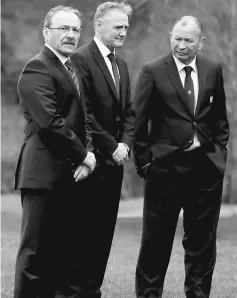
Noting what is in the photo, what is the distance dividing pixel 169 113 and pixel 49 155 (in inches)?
50.2

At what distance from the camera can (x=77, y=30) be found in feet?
19.3

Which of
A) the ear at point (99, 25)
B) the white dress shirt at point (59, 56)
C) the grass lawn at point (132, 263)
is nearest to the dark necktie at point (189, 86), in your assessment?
the ear at point (99, 25)

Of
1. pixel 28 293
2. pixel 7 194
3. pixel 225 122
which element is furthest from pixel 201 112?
pixel 7 194

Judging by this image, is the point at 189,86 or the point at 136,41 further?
the point at 136,41

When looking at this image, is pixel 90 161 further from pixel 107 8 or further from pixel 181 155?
pixel 107 8

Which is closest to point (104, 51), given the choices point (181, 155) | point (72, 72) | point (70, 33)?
point (72, 72)

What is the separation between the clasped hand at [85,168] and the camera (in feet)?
19.3

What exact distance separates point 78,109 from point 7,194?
19047 millimetres

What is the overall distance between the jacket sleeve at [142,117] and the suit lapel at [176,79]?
0.53ft

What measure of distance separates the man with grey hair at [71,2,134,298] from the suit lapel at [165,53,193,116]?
0.42 m

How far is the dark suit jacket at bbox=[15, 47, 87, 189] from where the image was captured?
18.8 feet

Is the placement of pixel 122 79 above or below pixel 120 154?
above

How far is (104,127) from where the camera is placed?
6.40 m

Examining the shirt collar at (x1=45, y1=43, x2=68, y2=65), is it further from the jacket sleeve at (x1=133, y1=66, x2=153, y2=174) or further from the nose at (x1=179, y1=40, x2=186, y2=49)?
the nose at (x1=179, y1=40, x2=186, y2=49)
